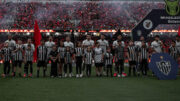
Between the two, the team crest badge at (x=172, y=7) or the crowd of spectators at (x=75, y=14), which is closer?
the team crest badge at (x=172, y=7)

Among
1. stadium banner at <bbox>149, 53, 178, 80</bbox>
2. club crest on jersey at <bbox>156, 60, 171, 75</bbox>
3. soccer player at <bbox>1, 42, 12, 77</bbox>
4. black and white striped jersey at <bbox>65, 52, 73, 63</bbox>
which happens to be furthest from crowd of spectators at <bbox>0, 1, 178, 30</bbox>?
club crest on jersey at <bbox>156, 60, 171, 75</bbox>

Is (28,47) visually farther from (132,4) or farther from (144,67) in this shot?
(132,4)

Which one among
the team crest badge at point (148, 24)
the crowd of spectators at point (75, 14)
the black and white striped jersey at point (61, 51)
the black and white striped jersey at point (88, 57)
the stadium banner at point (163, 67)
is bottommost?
the stadium banner at point (163, 67)

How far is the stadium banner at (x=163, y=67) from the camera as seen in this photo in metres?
12.1

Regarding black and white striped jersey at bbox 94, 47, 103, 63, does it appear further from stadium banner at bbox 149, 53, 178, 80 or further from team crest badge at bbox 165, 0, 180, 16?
team crest badge at bbox 165, 0, 180, 16

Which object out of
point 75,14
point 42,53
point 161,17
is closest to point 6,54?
point 42,53

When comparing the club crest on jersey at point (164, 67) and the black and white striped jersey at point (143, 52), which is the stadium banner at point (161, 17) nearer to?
the black and white striped jersey at point (143, 52)

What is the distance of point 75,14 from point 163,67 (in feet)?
85.4

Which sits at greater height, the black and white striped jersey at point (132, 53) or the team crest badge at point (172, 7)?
the team crest badge at point (172, 7)

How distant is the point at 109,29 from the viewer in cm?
3484

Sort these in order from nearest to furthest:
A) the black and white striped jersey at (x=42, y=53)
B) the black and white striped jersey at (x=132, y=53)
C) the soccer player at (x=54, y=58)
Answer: the soccer player at (x=54, y=58)
the black and white striped jersey at (x=42, y=53)
the black and white striped jersey at (x=132, y=53)

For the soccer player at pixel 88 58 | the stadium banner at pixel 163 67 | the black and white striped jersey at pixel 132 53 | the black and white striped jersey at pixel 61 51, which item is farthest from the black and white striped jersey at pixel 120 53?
the black and white striped jersey at pixel 61 51

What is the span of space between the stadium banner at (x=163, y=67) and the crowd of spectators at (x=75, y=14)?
71.1 feet

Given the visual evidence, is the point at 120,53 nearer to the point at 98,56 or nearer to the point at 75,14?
the point at 98,56
